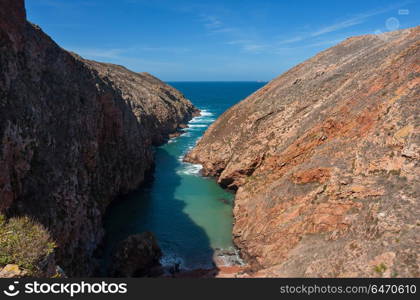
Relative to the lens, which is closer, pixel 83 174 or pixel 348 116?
pixel 83 174

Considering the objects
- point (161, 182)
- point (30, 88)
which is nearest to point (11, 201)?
point (30, 88)

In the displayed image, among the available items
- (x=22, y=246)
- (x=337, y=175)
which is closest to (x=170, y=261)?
(x=22, y=246)

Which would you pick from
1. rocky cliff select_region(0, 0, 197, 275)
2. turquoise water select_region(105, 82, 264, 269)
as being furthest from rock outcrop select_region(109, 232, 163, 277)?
rocky cliff select_region(0, 0, 197, 275)

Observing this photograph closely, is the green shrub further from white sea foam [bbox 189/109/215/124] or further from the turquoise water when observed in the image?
white sea foam [bbox 189/109/215/124]

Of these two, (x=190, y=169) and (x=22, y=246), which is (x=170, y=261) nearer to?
(x=22, y=246)

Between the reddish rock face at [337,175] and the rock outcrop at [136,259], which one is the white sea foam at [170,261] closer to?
the rock outcrop at [136,259]

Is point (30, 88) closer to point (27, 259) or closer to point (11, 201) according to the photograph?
point (11, 201)
